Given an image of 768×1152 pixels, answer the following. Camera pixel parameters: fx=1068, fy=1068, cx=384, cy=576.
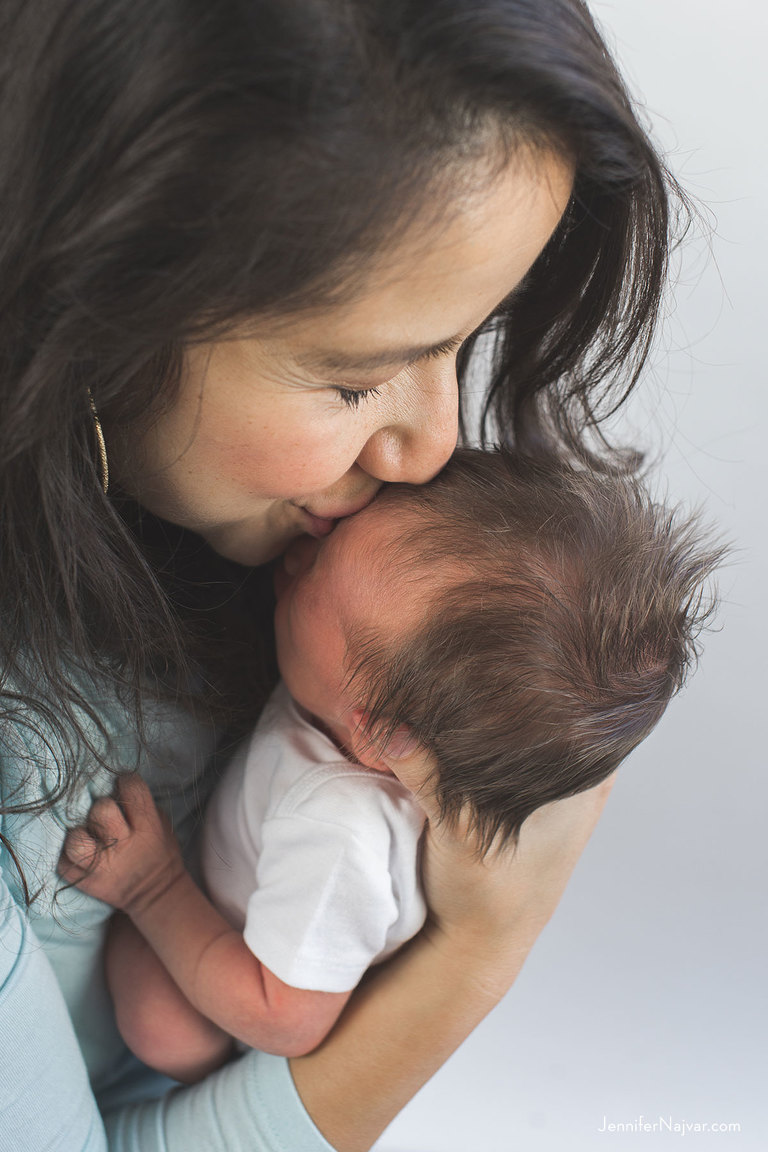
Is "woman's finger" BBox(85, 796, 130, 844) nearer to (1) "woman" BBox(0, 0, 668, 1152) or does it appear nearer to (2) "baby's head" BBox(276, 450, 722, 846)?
(1) "woman" BBox(0, 0, 668, 1152)

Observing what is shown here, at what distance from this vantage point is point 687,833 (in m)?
1.44

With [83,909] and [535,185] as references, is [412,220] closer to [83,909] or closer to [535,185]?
[535,185]

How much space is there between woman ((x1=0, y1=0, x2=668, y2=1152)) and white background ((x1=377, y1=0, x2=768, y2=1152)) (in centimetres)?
27

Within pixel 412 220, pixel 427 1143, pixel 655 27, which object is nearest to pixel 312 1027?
pixel 412 220

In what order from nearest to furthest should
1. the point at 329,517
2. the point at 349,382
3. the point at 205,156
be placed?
the point at 205,156 < the point at 349,382 < the point at 329,517

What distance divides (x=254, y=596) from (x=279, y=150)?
1.79ft

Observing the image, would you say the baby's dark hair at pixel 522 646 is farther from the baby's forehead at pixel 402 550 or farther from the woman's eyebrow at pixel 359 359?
the woman's eyebrow at pixel 359 359

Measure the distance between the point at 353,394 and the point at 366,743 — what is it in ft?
1.07

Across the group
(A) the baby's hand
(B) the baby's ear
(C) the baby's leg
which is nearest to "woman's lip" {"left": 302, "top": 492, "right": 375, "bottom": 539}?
(B) the baby's ear

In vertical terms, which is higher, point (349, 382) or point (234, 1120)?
point (349, 382)

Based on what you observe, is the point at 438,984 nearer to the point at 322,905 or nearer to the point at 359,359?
the point at 322,905

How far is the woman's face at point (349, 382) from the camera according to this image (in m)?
0.59

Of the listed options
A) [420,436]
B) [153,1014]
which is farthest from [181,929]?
[420,436]

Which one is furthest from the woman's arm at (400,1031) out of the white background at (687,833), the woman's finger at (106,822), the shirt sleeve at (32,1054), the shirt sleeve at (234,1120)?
the white background at (687,833)
